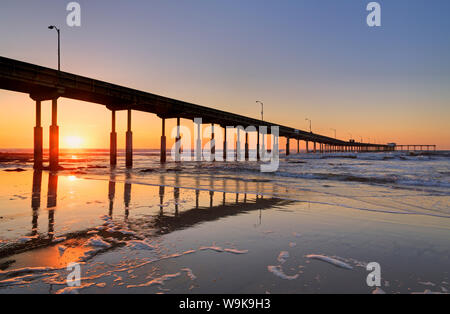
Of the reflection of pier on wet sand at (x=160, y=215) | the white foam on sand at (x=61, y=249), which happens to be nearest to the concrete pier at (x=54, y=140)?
the reflection of pier on wet sand at (x=160, y=215)

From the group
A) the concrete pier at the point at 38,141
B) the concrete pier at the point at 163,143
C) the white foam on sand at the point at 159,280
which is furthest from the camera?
the concrete pier at the point at 163,143

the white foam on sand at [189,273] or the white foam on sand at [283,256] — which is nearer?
the white foam on sand at [189,273]

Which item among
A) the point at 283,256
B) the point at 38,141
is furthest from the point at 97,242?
the point at 38,141

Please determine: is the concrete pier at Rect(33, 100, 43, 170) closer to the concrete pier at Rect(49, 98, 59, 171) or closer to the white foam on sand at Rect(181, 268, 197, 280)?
the concrete pier at Rect(49, 98, 59, 171)

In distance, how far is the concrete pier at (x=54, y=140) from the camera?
28.8 metres

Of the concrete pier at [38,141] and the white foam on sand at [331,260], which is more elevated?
the concrete pier at [38,141]

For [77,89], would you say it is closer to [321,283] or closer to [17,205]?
[17,205]

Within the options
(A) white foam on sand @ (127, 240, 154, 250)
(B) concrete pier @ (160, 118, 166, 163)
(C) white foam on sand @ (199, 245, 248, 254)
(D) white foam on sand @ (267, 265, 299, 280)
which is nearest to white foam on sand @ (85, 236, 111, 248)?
(A) white foam on sand @ (127, 240, 154, 250)

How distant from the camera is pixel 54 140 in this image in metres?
29.5

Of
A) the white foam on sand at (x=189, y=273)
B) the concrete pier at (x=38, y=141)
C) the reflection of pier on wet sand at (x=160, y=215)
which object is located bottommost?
the reflection of pier on wet sand at (x=160, y=215)

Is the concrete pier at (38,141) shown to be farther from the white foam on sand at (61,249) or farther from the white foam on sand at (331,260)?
the white foam on sand at (331,260)

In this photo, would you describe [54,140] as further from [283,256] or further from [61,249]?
[283,256]
